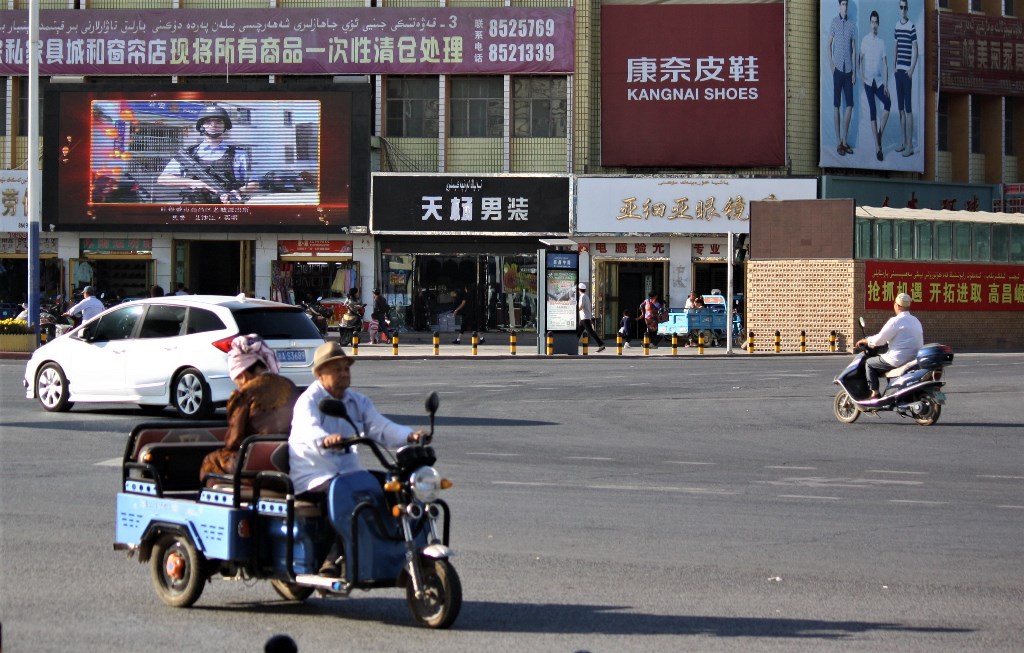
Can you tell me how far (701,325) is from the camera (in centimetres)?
4100

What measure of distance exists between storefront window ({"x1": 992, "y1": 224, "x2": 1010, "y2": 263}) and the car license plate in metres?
A: 30.1

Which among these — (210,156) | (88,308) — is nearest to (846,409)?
(88,308)

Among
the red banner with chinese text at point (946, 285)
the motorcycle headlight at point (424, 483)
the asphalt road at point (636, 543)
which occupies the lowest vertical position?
the asphalt road at point (636, 543)

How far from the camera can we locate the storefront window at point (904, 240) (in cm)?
4056

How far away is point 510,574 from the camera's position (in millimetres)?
8750

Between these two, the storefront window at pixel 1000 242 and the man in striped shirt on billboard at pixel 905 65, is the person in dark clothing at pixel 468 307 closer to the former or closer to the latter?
the man in striped shirt on billboard at pixel 905 65

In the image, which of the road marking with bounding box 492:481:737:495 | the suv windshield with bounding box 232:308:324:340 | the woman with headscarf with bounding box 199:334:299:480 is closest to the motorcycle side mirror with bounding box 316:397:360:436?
the woman with headscarf with bounding box 199:334:299:480

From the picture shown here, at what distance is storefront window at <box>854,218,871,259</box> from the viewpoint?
39344 mm

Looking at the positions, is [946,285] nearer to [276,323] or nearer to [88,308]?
[88,308]

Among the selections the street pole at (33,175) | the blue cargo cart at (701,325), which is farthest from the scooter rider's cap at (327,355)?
the blue cargo cart at (701,325)

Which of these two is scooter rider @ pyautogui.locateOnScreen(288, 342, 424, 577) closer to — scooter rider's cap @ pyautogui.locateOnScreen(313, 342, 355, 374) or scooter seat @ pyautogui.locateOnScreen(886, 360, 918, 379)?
scooter rider's cap @ pyautogui.locateOnScreen(313, 342, 355, 374)

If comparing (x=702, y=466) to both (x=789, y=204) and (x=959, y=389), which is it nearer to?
(x=959, y=389)

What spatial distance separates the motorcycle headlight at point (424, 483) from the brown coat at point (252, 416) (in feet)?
4.20

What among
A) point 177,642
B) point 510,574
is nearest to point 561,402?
point 510,574
